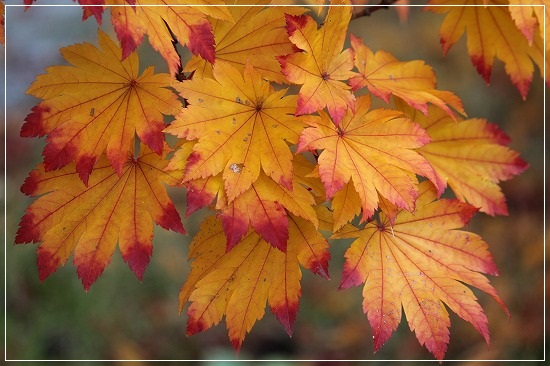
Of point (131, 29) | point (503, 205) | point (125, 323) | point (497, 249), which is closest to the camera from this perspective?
point (131, 29)

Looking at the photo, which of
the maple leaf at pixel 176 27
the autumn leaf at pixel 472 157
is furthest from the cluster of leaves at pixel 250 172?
the autumn leaf at pixel 472 157

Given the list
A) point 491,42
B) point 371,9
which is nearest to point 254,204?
point 371,9

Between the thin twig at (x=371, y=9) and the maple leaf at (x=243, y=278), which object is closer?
the maple leaf at (x=243, y=278)

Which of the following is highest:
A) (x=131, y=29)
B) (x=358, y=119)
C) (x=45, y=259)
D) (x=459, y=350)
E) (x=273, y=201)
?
(x=131, y=29)

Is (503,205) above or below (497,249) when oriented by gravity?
above

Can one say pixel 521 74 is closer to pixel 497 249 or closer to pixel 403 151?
pixel 403 151

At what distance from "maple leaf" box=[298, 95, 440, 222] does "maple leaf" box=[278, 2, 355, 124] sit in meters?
0.03

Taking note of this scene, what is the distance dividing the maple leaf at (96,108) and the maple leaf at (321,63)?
0.63ft

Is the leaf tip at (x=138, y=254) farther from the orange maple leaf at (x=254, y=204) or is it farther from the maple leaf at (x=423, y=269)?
the maple leaf at (x=423, y=269)

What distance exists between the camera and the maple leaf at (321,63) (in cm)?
92

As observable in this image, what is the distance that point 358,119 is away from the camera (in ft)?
3.29

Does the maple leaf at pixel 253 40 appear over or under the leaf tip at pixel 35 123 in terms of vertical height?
over

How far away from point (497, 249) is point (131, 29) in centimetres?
253

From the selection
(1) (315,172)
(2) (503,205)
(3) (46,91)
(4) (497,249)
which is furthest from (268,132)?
(4) (497,249)
